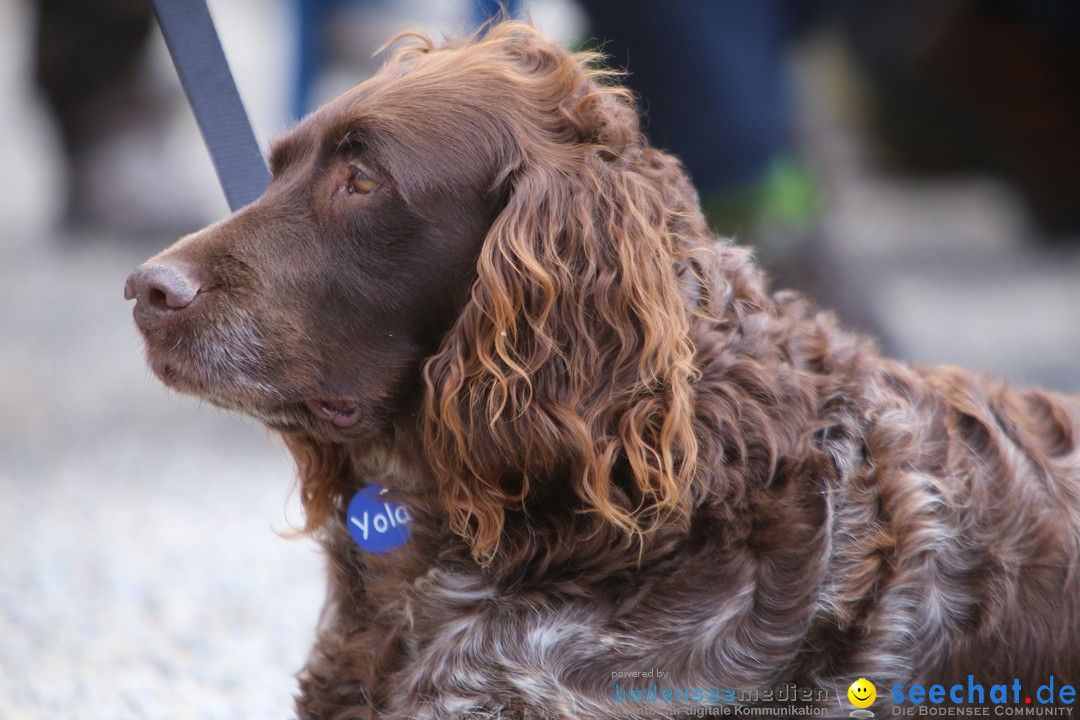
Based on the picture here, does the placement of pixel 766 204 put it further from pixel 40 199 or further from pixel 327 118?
pixel 40 199

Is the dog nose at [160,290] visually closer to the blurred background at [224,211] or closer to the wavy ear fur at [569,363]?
the blurred background at [224,211]

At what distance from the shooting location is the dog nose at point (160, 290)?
99.0 inches

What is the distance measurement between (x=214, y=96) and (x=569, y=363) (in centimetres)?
130

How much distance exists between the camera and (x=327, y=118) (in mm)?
2693

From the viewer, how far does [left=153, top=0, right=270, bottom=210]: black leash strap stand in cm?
298

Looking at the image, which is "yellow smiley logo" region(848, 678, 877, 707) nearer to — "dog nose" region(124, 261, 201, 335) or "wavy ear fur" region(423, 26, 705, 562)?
"wavy ear fur" region(423, 26, 705, 562)

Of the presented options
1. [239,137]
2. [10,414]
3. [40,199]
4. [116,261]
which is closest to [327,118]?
[239,137]

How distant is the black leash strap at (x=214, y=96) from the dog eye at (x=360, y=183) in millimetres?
570

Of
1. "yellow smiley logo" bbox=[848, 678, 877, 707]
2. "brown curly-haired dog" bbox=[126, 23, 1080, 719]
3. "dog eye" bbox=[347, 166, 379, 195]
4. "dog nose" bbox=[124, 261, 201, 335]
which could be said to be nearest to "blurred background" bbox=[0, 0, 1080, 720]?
"dog nose" bbox=[124, 261, 201, 335]

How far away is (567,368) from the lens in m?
2.45

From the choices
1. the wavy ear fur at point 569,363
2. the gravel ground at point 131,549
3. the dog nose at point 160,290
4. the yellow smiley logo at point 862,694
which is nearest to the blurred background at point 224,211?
the gravel ground at point 131,549

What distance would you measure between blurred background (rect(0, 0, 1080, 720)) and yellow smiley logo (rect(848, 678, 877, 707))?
3.49 feet

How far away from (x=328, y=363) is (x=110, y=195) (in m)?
7.49

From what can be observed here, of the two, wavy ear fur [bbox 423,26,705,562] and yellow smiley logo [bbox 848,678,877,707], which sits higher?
wavy ear fur [bbox 423,26,705,562]
